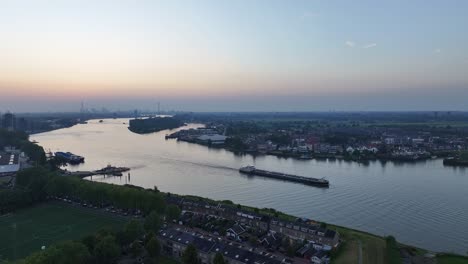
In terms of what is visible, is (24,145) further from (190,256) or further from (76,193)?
(190,256)

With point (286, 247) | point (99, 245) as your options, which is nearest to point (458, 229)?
point (286, 247)

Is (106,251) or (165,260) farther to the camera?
(165,260)

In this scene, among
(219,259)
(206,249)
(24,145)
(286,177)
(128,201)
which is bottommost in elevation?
(286,177)

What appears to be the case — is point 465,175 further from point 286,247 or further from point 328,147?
point 286,247

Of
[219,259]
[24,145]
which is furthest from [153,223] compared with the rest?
[24,145]

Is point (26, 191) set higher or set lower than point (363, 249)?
higher

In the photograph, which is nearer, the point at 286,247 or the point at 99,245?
the point at 99,245
